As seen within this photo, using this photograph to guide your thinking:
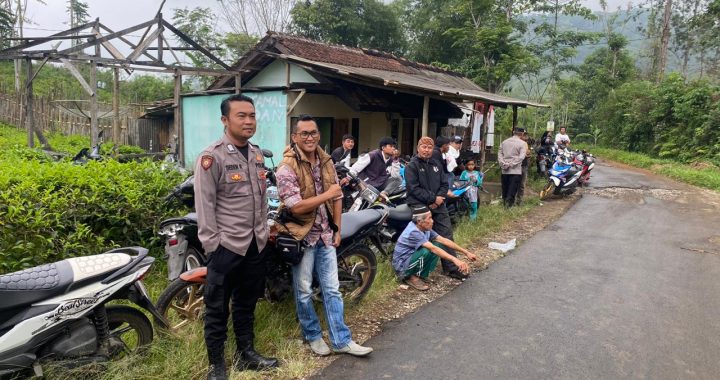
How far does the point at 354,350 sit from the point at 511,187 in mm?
6820

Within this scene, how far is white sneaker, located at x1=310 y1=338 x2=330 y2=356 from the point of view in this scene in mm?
3432

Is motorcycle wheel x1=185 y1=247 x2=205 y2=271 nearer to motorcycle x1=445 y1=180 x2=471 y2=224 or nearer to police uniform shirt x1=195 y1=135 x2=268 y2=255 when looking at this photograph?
police uniform shirt x1=195 y1=135 x2=268 y2=255

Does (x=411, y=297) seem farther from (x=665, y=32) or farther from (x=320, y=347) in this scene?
(x=665, y=32)

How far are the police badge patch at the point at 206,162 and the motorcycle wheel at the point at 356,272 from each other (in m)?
1.75

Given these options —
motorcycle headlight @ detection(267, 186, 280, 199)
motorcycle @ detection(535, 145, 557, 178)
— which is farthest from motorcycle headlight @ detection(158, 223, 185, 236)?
motorcycle @ detection(535, 145, 557, 178)

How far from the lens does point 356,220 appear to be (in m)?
4.31

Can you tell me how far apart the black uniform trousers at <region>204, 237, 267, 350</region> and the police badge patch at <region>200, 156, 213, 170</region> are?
480 millimetres

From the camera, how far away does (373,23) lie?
24.5 metres

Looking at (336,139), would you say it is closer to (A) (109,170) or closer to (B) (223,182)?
(A) (109,170)

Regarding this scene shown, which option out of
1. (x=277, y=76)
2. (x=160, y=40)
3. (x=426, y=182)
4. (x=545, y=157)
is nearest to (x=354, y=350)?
(x=426, y=182)

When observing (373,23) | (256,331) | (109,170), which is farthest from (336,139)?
(373,23)

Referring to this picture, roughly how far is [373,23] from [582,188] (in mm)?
15402

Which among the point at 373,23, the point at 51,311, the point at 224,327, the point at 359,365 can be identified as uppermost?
the point at 373,23

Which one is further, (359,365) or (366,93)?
(366,93)
